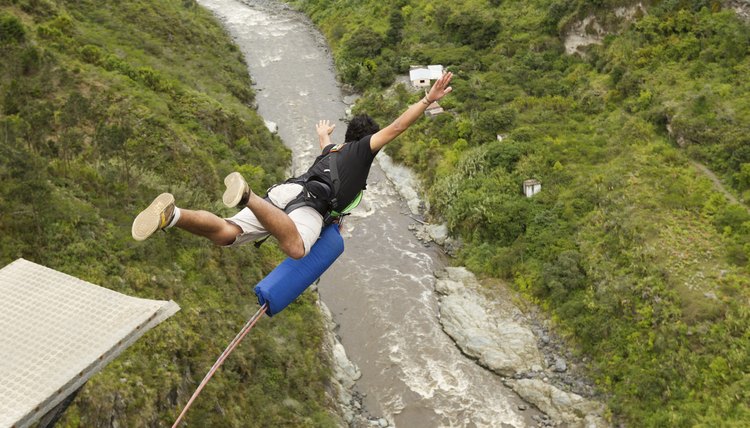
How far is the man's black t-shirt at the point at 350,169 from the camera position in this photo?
19.3 feet

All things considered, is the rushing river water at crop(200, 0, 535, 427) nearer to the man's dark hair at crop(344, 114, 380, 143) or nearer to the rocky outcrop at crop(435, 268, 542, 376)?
the rocky outcrop at crop(435, 268, 542, 376)

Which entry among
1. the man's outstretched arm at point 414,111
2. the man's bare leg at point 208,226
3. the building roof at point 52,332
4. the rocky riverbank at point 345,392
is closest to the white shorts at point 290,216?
the man's bare leg at point 208,226

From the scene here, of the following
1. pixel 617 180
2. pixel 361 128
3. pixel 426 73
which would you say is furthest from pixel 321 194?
pixel 426 73

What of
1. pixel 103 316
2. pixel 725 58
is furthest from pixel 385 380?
pixel 725 58

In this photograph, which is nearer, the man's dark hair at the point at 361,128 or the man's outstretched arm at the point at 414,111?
the man's outstretched arm at the point at 414,111

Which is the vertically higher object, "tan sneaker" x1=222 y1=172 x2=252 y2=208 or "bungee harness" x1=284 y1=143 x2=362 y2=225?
"tan sneaker" x1=222 y1=172 x2=252 y2=208

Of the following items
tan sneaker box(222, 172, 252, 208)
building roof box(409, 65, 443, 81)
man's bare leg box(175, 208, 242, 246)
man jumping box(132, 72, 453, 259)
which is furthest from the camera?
building roof box(409, 65, 443, 81)

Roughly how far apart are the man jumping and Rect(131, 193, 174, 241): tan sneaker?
1.22 feet

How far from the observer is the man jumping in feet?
16.4

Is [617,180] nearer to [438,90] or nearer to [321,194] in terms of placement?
[438,90]

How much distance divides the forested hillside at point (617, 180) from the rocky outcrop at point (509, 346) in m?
0.75

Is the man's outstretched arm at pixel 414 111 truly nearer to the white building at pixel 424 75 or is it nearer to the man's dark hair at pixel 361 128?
the man's dark hair at pixel 361 128

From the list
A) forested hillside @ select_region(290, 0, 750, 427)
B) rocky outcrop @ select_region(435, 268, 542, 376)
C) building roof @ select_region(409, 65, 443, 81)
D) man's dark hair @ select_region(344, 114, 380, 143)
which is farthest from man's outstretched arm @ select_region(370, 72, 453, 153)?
building roof @ select_region(409, 65, 443, 81)

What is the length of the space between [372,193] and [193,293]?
13245mm
